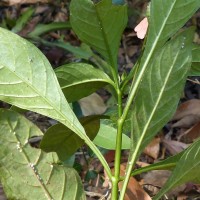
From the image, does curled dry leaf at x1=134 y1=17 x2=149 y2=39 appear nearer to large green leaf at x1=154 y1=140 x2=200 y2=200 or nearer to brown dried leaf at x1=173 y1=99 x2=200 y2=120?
large green leaf at x1=154 y1=140 x2=200 y2=200

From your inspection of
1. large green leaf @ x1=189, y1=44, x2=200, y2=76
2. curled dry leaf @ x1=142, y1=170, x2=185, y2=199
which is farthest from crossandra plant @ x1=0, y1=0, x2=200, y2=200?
curled dry leaf @ x1=142, y1=170, x2=185, y2=199

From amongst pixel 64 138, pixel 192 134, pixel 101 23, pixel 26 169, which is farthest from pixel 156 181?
pixel 26 169

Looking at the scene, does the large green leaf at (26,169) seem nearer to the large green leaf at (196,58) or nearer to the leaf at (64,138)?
the leaf at (64,138)

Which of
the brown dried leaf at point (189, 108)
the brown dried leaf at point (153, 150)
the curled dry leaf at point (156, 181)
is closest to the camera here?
the curled dry leaf at point (156, 181)

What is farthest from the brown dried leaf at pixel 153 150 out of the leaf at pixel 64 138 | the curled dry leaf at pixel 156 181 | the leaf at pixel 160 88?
the leaf at pixel 160 88

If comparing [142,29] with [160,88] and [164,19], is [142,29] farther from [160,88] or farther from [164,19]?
[160,88]

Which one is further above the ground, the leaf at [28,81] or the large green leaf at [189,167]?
the leaf at [28,81]

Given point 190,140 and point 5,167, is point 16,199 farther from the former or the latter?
point 190,140
